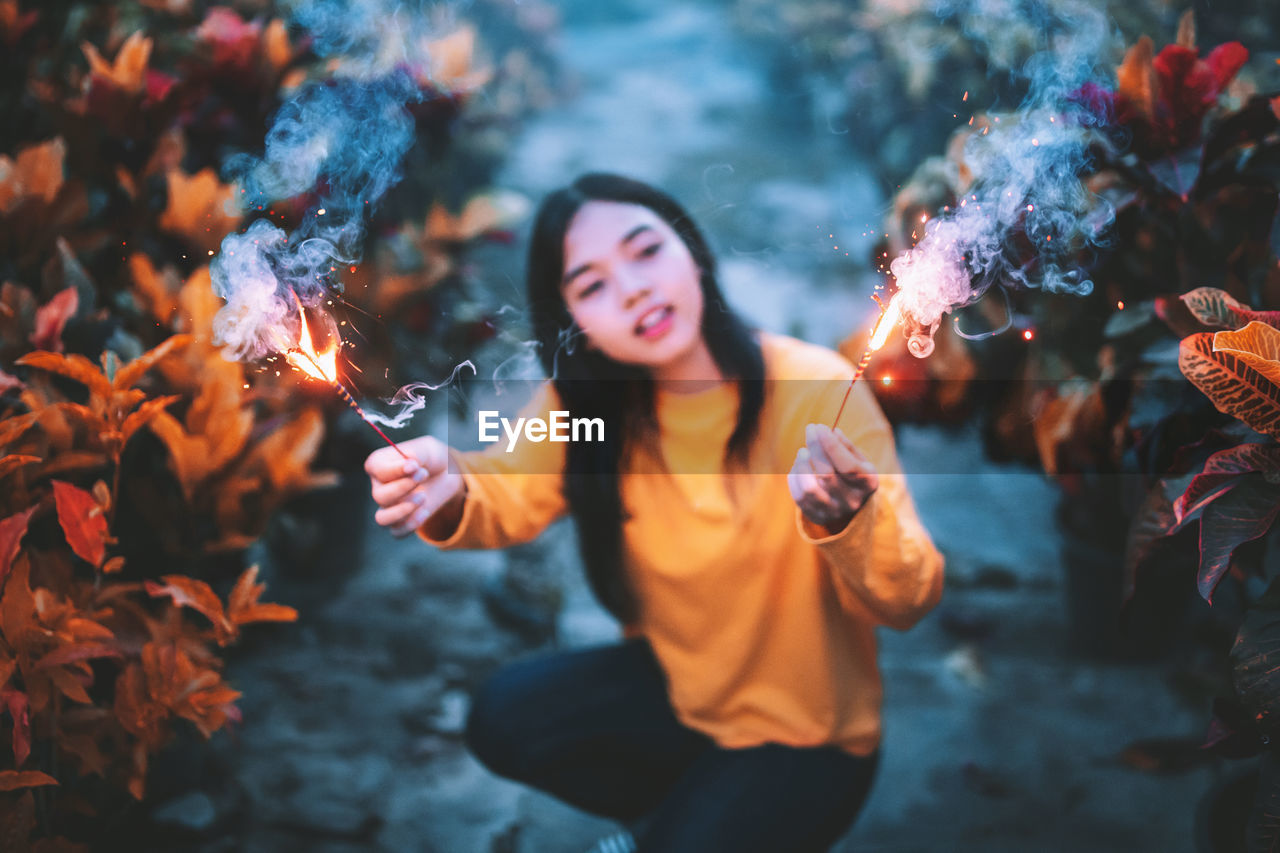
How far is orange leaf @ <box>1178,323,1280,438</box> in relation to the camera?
108 centimetres

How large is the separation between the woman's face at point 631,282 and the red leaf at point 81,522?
80cm

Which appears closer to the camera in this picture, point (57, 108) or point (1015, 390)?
point (57, 108)

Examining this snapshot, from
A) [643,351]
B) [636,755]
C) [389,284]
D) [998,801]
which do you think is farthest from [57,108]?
[998,801]

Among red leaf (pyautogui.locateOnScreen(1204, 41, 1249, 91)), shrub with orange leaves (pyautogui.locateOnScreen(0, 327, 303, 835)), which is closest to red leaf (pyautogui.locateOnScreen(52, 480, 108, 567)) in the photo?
shrub with orange leaves (pyautogui.locateOnScreen(0, 327, 303, 835))

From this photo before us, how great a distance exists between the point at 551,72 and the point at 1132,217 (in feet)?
22.3

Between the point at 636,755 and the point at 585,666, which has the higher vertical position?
the point at 585,666

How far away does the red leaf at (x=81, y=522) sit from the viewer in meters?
1.22

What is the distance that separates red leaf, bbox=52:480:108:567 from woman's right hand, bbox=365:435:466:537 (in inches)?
17.1

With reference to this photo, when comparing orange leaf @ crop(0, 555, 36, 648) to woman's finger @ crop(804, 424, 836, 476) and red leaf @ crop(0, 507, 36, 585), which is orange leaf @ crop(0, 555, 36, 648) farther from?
woman's finger @ crop(804, 424, 836, 476)

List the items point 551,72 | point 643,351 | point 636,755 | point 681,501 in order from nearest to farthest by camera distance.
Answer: point 643,351, point 681,501, point 636,755, point 551,72

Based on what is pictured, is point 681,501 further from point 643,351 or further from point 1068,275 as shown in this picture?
point 1068,275

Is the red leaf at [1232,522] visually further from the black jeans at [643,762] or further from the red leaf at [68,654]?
the red leaf at [68,654]

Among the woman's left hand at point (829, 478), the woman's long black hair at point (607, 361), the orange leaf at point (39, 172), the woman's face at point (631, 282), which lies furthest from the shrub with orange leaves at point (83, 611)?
the woman's left hand at point (829, 478)

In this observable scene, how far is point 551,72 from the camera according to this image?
7496 mm
